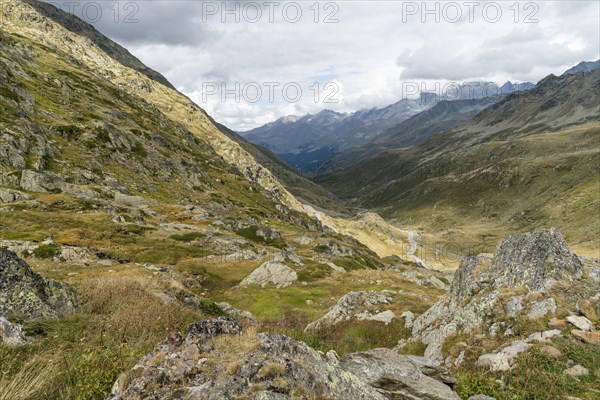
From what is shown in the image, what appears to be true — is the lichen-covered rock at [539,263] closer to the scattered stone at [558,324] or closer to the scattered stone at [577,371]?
the scattered stone at [558,324]

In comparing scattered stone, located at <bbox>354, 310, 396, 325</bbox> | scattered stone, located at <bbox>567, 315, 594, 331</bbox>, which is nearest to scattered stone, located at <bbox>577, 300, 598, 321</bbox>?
scattered stone, located at <bbox>567, 315, 594, 331</bbox>

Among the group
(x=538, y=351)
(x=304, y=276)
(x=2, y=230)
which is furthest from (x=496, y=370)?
(x=2, y=230)

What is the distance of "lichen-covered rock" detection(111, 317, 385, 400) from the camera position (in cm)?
701

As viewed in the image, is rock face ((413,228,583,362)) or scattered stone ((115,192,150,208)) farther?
scattered stone ((115,192,150,208))

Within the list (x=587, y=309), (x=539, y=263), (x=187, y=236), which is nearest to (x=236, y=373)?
(x=587, y=309)

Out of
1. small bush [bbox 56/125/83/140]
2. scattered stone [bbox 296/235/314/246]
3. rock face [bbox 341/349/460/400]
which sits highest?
small bush [bbox 56/125/83/140]

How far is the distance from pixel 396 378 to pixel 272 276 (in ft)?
140

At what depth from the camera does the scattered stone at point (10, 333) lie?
29.0 feet

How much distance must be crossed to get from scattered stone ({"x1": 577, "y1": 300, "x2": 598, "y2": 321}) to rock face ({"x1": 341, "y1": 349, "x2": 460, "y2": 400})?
889cm

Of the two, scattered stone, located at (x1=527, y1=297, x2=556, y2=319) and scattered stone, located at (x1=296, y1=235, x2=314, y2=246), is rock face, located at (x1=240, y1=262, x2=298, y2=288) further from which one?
scattered stone, located at (x1=296, y1=235, x2=314, y2=246)

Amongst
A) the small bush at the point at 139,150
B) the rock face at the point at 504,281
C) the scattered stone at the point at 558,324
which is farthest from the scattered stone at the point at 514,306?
the small bush at the point at 139,150

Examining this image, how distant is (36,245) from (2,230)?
9155 millimetres

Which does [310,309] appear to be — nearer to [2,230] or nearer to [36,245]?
[36,245]

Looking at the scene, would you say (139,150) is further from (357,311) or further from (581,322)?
(581,322)
